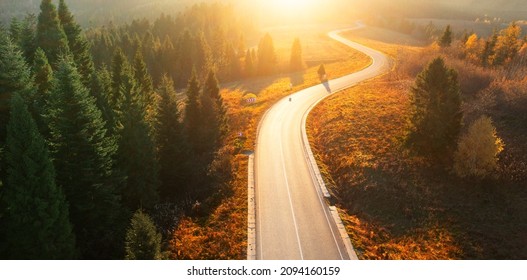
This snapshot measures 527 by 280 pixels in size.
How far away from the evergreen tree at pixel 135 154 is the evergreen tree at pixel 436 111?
2651cm

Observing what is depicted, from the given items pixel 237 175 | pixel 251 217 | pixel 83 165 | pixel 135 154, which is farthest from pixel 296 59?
pixel 83 165

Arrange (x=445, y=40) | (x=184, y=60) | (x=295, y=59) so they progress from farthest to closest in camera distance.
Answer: (x=295, y=59) → (x=184, y=60) → (x=445, y=40)

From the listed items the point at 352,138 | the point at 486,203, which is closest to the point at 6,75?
the point at 352,138

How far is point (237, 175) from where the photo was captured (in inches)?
1426

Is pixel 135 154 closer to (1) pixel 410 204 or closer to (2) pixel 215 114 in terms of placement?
(2) pixel 215 114

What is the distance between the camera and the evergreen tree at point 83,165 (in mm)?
24562

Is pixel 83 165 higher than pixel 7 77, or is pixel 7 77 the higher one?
pixel 7 77

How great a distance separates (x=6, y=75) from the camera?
25.4 m

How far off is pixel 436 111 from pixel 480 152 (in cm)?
530

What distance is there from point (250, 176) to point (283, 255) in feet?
40.5

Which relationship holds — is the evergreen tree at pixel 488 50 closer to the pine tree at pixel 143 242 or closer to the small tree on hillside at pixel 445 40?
the small tree on hillside at pixel 445 40

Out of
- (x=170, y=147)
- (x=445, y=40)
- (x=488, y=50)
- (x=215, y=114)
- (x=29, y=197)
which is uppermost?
(x=445, y=40)

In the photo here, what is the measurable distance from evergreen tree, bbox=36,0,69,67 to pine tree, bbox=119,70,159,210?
43.9 feet

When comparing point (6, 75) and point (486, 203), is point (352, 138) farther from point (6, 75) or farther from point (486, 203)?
point (6, 75)
